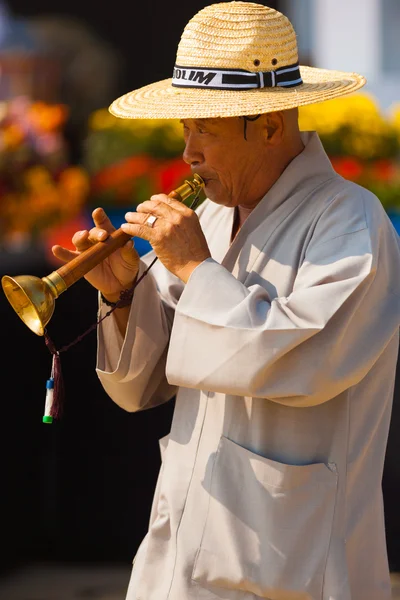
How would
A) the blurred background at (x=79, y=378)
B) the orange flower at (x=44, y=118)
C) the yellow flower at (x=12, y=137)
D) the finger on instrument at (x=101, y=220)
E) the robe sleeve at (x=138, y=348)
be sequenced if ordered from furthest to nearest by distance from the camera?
the orange flower at (x=44, y=118), the yellow flower at (x=12, y=137), the blurred background at (x=79, y=378), the robe sleeve at (x=138, y=348), the finger on instrument at (x=101, y=220)

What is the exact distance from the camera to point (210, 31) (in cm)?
268

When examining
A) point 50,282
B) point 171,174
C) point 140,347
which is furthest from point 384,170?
point 50,282

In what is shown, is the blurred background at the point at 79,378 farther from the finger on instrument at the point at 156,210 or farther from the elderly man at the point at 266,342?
the finger on instrument at the point at 156,210

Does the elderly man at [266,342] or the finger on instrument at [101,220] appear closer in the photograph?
the elderly man at [266,342]

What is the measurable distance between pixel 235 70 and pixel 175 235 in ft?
1.38

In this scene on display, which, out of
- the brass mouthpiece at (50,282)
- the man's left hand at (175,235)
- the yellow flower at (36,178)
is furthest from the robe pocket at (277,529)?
the yellow flower at (36,178)

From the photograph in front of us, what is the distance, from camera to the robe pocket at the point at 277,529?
255 centimetres

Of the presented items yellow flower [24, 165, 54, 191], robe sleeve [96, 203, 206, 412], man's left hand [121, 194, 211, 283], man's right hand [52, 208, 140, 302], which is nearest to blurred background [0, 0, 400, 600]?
yellow flower [24, 165, 54, 191]

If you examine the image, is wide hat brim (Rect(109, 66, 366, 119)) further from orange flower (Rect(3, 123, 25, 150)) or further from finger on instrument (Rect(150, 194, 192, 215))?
orange flower (Rect(3, 123, 25, 150))

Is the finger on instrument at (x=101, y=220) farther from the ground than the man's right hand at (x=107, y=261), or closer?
farther from the ground

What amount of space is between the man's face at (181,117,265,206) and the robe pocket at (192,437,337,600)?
24.8 inches

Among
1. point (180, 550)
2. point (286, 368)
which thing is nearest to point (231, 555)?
point (180, 550)

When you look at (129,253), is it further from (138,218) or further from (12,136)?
(12,136)

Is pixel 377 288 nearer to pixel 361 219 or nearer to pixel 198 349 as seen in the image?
pixel 361 219
